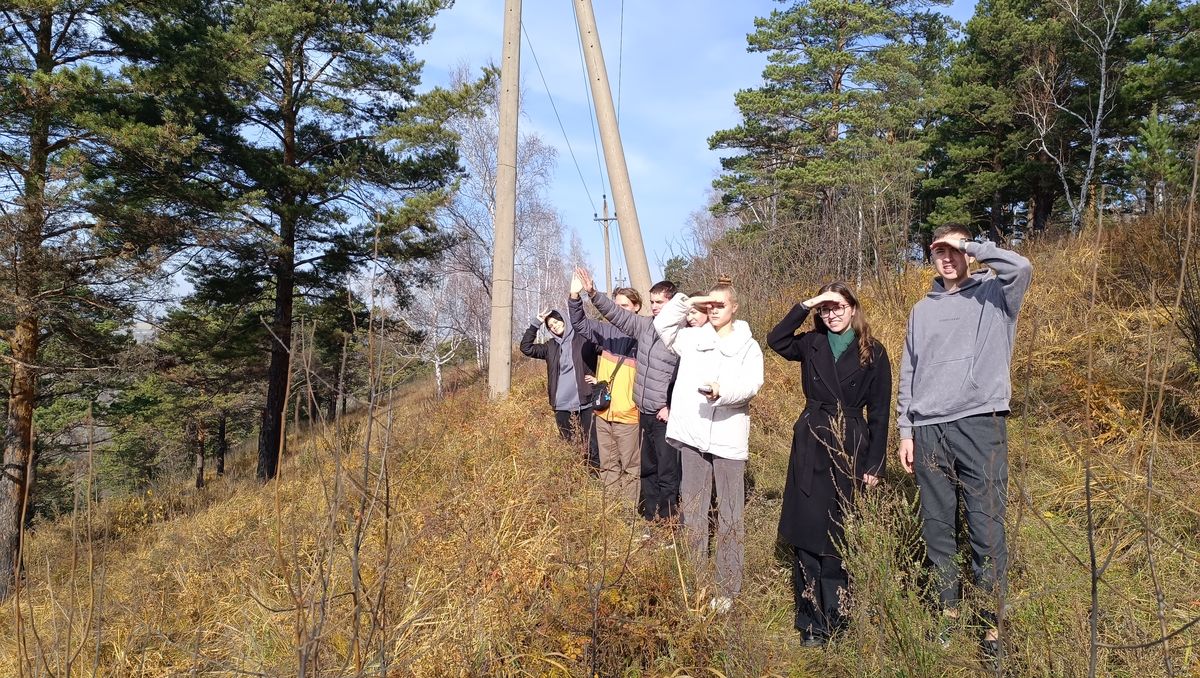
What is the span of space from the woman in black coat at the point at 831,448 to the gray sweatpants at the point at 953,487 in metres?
0.23

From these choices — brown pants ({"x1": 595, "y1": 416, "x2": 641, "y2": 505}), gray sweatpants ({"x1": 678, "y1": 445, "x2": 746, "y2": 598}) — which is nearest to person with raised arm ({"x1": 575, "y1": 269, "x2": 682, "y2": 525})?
brown pants ({"x1": 595, "y1": 416, "x2": 641, "y2": 505})

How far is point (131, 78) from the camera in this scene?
7734 mm

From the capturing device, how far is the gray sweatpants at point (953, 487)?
2.49m

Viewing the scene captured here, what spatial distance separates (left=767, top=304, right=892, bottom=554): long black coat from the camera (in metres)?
2.79

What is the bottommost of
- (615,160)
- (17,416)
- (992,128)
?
(17,416)

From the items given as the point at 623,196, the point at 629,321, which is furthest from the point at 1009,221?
the point at 629,321

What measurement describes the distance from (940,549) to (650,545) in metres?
1.23

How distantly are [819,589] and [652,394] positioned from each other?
1643mm

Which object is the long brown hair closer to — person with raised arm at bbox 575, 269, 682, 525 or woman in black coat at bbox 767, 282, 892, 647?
woman in black coat at bbox 767, 282, 892, 647

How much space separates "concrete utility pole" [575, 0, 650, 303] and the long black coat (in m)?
3.14

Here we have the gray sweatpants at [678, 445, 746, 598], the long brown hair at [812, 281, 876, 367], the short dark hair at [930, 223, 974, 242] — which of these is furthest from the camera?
the long brown hair at [812, 281, 876, 367]

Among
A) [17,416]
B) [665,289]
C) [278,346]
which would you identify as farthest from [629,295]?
[278,346]

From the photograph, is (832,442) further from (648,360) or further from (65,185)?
(65,185)

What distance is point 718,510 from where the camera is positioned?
3.08 m
